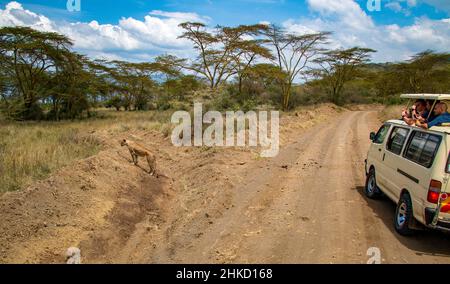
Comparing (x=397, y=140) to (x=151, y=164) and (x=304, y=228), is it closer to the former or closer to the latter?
(x=304, y=228)

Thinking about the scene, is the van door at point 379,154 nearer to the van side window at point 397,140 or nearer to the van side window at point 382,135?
the van side window at point 382,135

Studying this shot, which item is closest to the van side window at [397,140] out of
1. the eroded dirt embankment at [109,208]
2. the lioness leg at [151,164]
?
the eroded dirt embankment at [109,208]

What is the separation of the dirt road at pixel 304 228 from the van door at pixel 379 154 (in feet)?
1.96

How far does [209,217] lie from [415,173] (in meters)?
3.76

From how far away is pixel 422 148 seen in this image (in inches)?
232

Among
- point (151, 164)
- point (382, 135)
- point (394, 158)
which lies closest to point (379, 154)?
point (382, 135)

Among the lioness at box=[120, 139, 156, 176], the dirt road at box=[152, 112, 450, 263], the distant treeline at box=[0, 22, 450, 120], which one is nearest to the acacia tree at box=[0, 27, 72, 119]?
the distant treeline at box=[0, 22, 450, 120]

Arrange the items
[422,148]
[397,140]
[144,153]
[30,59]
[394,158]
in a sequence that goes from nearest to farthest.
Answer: [422,148] < [394,158] < [397,140] < [144,153] < [30,59]

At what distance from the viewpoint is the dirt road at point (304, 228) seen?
5508 millimetres

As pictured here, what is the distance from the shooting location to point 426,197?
17.4ft

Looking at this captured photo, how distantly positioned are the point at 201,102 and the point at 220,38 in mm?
9688

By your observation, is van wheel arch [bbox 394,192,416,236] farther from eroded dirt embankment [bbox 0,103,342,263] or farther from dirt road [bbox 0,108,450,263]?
eroded dirt embankment [bbox 0,103,342,263]

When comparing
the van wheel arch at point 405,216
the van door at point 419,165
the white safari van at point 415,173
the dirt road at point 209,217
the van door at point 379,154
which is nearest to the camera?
the white safari van at point 415,173
